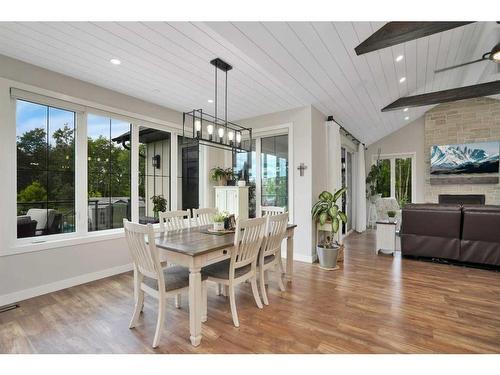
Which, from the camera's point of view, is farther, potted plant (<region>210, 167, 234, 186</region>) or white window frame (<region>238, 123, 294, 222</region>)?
potted plant (<region>210, 167, 234, 186</region>)

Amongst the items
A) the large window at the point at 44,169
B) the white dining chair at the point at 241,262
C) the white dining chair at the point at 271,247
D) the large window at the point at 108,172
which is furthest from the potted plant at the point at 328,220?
the large window at the point at 44,169

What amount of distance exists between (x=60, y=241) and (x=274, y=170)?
359 cm

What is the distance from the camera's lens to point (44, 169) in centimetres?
307

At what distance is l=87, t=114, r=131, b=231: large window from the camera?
3539 millimetres

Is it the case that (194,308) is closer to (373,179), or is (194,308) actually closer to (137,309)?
(137,309)

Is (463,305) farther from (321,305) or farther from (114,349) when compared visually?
(114,349)

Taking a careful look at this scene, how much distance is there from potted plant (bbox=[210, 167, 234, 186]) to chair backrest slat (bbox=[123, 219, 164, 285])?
9.83ft

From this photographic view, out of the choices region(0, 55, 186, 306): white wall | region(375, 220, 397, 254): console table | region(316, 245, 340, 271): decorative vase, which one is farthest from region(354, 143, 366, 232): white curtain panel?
region(0, 55, 186, 306): white wall

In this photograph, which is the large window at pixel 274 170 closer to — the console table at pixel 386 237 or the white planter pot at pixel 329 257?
the white planter pot at pixel 329 257

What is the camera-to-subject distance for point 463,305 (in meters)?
2.62

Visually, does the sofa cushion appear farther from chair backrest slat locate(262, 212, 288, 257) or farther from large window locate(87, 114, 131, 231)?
large window locate(87, 114, 131, 231)

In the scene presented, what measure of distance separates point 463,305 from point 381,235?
2.17m

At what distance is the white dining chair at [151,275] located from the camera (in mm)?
1956

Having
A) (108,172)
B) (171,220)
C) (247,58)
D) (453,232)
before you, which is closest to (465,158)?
(453,232)
